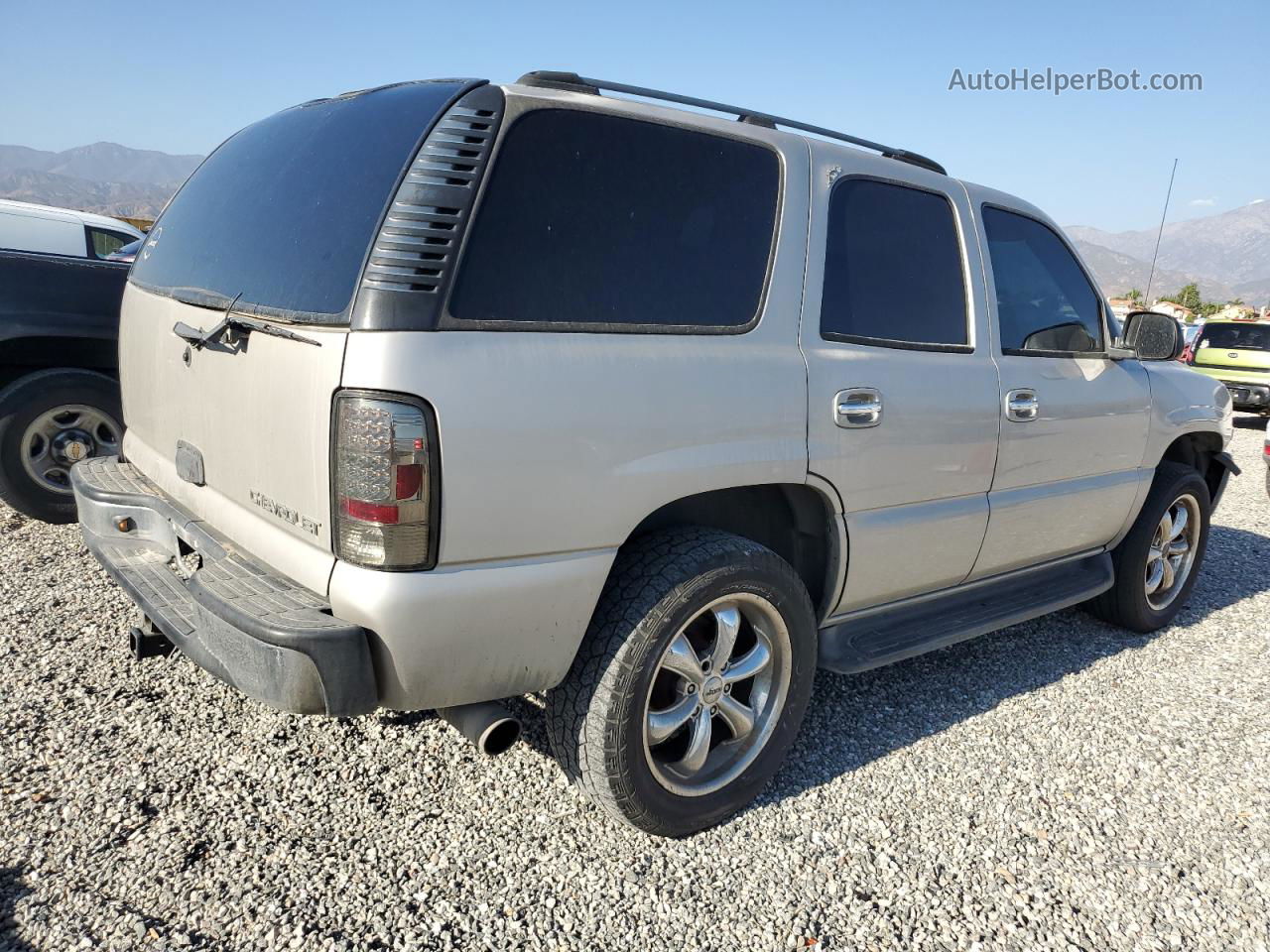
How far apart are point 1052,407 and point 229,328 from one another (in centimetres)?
288

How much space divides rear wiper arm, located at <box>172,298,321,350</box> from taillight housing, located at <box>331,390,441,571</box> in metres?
0.22

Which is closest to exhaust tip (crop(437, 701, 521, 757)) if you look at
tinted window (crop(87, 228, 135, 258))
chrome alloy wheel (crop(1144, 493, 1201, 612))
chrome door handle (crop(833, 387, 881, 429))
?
chrome door handle (crop(833, 387, 881, 429))

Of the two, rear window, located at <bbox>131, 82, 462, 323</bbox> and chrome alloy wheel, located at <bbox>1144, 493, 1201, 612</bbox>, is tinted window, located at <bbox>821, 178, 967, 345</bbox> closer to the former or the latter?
rear window, located at <bbox>131, 82, 462, 323</bbox>

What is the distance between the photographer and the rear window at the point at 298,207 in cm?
202

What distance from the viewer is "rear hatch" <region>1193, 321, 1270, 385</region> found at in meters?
13.7

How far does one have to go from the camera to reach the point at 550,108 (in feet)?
6.93

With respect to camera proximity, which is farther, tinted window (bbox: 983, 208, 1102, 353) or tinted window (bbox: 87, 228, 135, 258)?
tinted window (bbox: 87, 228, 135, 258)

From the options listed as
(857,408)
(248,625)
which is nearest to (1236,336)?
(857,408)

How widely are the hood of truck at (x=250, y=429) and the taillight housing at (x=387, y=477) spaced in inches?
2.1

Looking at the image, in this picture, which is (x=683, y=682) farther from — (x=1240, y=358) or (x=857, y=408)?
(x=1240, y=358)

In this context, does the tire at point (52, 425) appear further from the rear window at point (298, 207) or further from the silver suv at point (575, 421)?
the rear window at point (298, 207)

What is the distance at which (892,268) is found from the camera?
289 centimetres

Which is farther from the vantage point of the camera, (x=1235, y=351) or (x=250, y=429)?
(x=1235, y=351)

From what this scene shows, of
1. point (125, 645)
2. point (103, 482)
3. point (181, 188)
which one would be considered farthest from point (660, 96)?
point (125, 645)
